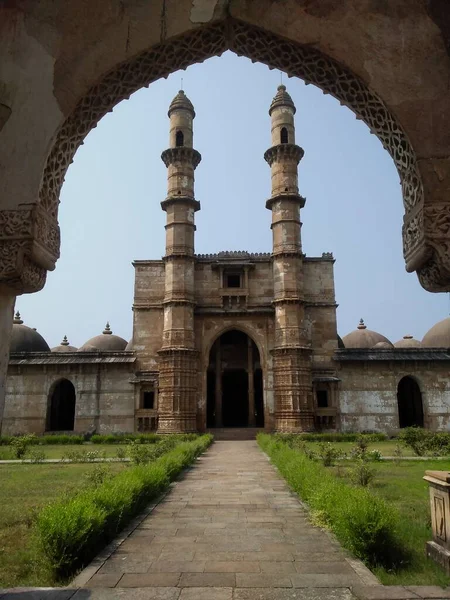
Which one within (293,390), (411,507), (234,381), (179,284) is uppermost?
(179,284)

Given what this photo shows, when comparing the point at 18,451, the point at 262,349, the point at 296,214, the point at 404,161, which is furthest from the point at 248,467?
the point at 296,214

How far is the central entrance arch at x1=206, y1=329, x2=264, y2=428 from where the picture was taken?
25609mm

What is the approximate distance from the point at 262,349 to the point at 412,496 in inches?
655

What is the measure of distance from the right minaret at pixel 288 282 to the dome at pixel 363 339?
303 inches

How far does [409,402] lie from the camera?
2855 cm

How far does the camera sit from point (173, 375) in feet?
76.6

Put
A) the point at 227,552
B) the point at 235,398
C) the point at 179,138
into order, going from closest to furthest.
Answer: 1. the point at 227,552
2. the point at 179,138
3. the point at 235,398

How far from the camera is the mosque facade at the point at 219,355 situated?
77.7 feet

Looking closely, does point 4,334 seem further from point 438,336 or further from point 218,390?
point 438,336

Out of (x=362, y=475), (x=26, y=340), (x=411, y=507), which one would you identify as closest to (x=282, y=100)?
(x=26, y=340)

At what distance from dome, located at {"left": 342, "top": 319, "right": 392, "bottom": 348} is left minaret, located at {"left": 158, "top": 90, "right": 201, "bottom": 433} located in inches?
457

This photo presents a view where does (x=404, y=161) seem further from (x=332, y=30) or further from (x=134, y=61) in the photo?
(x=134, y=61)

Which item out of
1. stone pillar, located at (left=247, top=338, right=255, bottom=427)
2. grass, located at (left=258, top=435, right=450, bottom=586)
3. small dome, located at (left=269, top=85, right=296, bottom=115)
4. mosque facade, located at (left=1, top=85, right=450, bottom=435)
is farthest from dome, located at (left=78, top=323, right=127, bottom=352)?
grass, located at (left=258, top=435, right=450, bottom=586)

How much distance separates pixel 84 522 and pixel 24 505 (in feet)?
11.5
